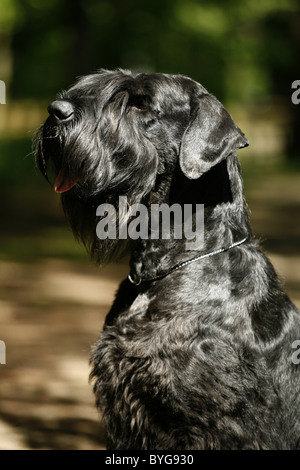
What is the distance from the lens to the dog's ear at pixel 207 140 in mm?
3453

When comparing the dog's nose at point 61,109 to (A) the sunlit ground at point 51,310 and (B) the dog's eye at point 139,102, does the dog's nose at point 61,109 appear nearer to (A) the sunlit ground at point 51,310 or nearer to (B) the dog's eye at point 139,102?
(B) the dog's eye at point 139,102

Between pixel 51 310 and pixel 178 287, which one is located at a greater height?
pixel 178 287

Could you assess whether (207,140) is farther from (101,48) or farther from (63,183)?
(101,48)

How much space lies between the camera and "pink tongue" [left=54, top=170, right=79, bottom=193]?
3.63 m

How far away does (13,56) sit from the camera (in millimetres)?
19031

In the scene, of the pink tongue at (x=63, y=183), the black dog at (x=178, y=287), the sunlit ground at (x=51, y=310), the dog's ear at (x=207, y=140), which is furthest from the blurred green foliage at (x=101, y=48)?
the dog's ear at (x=207, y=140)

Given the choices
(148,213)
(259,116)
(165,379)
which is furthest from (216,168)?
(259,116)

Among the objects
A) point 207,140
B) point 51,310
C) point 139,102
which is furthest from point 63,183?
point 51,310

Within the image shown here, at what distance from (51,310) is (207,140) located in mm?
4836

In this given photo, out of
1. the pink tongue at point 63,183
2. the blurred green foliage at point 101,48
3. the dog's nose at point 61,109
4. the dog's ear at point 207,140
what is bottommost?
the pink tongue at point 63,183

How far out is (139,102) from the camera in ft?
12.0

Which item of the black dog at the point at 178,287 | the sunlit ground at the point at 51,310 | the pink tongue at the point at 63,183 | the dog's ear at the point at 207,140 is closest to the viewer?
the black dog at the point at 178,287

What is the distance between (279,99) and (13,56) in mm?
15123

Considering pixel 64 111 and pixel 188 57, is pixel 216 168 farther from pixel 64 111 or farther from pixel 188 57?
pixel 188 57
